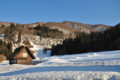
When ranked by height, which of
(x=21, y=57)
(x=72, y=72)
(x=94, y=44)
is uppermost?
(x=94, y=44)

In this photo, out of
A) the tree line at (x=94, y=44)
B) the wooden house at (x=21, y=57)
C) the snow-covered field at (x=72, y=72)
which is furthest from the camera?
the tree line at (x=94, y=44)

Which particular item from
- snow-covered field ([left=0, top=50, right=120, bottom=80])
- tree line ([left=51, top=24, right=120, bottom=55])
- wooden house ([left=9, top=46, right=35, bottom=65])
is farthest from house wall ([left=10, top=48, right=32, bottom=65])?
tree line ([left=51, top=24, right=120, bottom=55])

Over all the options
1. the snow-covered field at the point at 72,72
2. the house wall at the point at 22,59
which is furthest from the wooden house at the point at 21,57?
the snow-covered field at the point at 72,72

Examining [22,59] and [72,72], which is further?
[22,59]

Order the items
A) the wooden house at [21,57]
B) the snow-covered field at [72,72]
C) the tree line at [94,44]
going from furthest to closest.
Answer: the tree line at [94,44] < the wooden house at [21,57] < the snow-covered field at [72,72]

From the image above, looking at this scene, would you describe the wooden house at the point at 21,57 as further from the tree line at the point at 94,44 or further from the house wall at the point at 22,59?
the tree line at the point at 94,44

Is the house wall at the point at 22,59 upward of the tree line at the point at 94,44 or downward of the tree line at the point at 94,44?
downward

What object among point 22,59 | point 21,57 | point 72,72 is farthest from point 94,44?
point 72,72

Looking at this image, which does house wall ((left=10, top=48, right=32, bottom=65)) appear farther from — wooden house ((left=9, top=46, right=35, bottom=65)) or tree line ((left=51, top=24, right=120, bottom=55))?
tree line ((left=51, top=24, right=120, bottom=55))

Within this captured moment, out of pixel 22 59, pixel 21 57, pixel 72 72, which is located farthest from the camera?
pixel 22 59

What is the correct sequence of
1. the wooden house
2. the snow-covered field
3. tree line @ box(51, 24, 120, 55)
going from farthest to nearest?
1. tree line @ box(51, 24, 120, 55)
2. the wooden house
3. the snow-covered field

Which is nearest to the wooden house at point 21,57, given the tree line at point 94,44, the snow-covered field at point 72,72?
the snow-covered field at point 72,72

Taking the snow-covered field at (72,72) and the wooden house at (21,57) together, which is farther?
the wooden house at (21,57)

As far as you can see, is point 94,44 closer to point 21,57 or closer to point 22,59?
point 22,59
